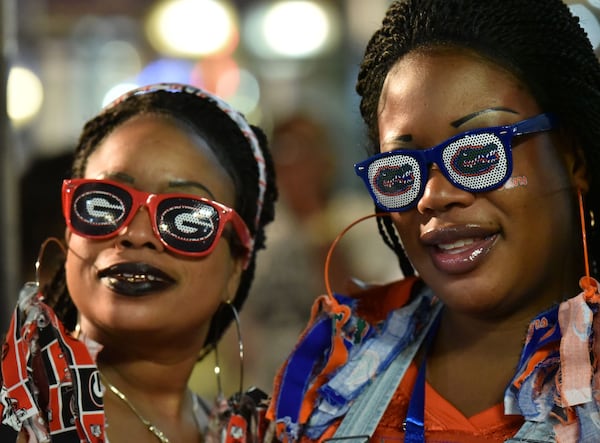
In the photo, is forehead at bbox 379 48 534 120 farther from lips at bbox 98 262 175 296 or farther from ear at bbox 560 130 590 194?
lips at bbox 98 262 175 296

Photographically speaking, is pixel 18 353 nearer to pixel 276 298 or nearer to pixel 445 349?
pixel 445 349

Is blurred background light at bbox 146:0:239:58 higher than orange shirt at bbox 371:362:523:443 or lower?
higher

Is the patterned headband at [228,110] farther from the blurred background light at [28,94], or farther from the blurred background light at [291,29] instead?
the blurred background light at [291,29]

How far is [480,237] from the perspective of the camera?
8.79 ft

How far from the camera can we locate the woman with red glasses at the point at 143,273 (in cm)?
275

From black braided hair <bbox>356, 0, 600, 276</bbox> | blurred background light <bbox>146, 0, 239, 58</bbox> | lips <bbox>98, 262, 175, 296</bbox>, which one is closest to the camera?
black braided hair <bbox>356, 0, 600, 276</bbox>

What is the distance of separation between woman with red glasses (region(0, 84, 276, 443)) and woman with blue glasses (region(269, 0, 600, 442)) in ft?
1.48

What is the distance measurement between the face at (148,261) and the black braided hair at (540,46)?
0.78 metres

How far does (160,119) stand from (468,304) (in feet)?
4.05

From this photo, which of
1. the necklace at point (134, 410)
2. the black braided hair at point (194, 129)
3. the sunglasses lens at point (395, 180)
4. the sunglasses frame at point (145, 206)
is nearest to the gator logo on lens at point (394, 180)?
the sunglasses lens at point (395, 180)

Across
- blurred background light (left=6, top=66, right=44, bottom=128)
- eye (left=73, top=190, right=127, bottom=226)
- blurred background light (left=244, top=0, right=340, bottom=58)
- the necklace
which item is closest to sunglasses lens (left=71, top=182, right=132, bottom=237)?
eye (left=73, top=190, right=127, bottom=226)

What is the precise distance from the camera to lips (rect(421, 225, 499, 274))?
2666mm

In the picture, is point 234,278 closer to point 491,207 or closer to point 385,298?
point 385,298

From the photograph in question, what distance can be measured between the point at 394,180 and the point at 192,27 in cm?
917
